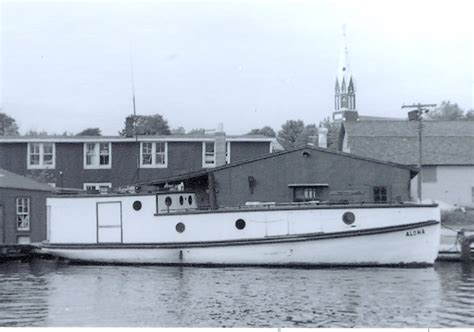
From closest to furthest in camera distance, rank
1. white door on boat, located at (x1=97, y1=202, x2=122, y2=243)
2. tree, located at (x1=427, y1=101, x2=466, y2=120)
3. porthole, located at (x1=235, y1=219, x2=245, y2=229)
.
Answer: porthole, located at (x1=235, y1=219, x2=245, y2=229) < white door on boat, located at (x1=97, y1=202, x2=122, y2=243) < tree, located at (x1=427, y1=101, x2=466, y2=120)

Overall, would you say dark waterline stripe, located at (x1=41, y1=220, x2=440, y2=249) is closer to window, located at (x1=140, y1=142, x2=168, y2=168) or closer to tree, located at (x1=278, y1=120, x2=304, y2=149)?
window, located at (x1=140, y1=142, x2=168, y2=168)

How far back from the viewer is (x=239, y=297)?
16562mm

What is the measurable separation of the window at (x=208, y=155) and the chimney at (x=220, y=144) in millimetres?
3879

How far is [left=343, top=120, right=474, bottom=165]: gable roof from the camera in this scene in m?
36.8

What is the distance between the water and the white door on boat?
5.64 ft

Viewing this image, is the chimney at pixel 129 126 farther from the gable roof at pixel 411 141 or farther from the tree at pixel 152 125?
the tree at pixel 152 125

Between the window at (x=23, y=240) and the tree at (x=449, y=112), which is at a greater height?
the tree at (x=449, y=112)

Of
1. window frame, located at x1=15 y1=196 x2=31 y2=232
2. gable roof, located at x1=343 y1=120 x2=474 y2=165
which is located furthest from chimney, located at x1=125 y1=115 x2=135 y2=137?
gable roof, located at x1=343 y1=120 x2=474 y2=165

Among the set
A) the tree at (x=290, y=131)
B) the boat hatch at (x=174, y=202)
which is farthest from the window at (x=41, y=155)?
the tree at (x=290, y=131)

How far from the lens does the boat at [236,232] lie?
21.5m

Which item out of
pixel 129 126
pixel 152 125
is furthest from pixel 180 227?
pixel 152 125

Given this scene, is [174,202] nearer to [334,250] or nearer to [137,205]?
[137,205]

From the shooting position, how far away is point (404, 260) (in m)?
21.5

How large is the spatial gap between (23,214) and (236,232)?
965 centimetres
